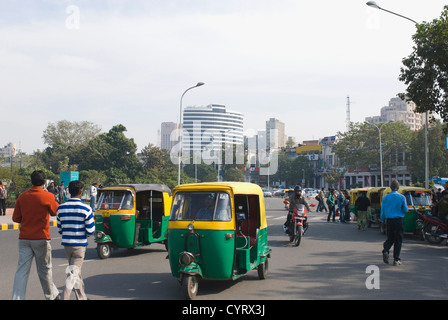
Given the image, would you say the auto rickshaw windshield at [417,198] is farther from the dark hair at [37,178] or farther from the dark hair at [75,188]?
the dark hair at [37,178]

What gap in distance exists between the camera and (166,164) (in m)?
61.2

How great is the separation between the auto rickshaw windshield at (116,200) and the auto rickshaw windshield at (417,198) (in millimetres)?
10036

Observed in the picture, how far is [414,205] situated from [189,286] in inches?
462

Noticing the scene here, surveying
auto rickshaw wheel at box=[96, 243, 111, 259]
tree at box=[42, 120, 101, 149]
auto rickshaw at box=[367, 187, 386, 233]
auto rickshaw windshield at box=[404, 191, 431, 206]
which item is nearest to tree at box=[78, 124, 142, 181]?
tree at box=[42, 120, 101, 149]

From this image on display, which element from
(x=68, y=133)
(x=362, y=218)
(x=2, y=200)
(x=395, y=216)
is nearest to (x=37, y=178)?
(x=395, y=216)

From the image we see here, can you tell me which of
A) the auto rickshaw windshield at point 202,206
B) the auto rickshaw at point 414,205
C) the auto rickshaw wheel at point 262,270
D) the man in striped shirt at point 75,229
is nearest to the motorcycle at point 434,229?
the auto rickshaw at point 414,205

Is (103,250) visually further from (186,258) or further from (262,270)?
(186,258)

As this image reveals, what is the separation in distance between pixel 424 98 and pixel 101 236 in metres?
14.3

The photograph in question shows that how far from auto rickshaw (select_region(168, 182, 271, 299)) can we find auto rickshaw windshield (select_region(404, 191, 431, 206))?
10.3 meters

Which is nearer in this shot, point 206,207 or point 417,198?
point 206,207

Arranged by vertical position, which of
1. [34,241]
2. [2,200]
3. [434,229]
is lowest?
[434,229]

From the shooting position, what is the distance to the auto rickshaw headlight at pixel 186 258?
22.6 feet

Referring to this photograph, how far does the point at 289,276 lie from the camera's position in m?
8.96
